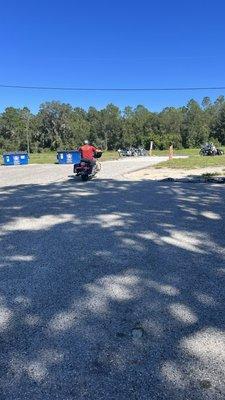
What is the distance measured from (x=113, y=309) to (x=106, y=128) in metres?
→ 105

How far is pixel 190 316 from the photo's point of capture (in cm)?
370

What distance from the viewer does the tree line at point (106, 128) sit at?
313 ft

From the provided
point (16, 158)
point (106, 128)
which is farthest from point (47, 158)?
point (106, 128)

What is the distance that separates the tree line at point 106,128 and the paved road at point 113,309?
87.0m

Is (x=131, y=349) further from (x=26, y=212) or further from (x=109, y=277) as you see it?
(x=26, y=212)

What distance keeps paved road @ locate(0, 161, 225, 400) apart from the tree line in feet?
285

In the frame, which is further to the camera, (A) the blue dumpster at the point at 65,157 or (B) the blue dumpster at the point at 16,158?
(B) the blue dumpster at the point at 16,158

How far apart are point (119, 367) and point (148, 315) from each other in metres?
0.82

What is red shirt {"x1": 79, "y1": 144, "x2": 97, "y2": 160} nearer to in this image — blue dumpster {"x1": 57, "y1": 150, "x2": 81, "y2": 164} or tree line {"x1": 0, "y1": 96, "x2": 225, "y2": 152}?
blue dumpster {"x1": 57, "y1": 150, "x2": 81, "y2": 164}

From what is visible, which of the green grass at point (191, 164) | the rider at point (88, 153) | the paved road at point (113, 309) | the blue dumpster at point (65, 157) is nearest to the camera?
the paved road at point (113, 309)

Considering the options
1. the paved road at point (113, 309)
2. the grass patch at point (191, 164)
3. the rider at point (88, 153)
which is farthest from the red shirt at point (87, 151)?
the paved road at point (113, 309)

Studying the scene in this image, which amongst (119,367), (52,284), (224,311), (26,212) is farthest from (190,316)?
(26,212)

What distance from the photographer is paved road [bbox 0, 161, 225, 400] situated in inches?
111

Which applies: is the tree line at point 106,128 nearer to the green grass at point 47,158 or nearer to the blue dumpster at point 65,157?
the green grass at point 47,158
